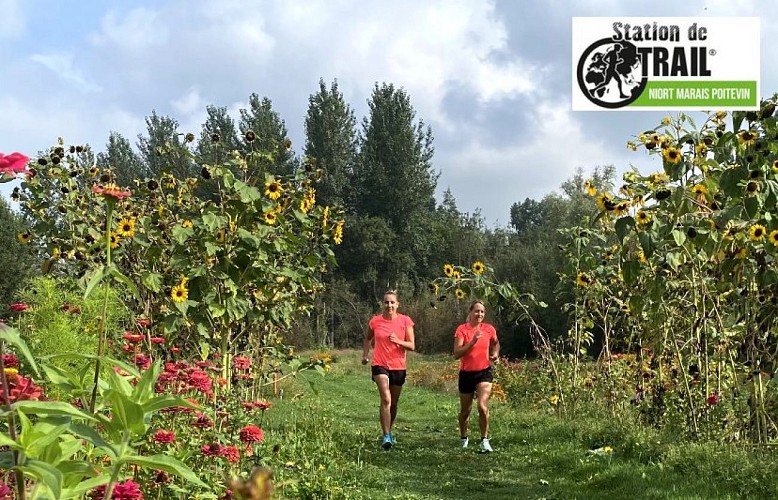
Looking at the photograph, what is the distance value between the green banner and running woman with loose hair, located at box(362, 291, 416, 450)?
344cm

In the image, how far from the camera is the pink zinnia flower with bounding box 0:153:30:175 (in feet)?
4.34

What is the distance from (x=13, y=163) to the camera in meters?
1.34

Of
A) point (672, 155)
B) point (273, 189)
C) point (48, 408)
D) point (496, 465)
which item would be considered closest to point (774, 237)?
point (672, 155)

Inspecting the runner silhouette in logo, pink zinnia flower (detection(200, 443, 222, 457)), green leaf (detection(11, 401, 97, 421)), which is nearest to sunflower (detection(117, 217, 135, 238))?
pink zinnia flower (detection(200, 443, 222, 457))

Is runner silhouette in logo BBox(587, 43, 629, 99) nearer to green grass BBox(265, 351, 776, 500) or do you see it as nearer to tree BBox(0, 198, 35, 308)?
green grass BBox(265, 351, 776, 500)

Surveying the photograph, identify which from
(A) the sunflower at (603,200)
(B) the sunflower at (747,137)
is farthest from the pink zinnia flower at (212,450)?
(B) the sunflower at (747,137)

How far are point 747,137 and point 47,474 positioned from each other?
4185 millimetres

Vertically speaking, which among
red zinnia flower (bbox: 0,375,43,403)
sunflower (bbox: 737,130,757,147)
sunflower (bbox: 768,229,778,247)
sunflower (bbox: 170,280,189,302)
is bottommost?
red zinnia flower (bbox: 0,375,43,403)

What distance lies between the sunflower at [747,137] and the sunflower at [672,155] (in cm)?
35

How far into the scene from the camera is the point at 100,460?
112 inches

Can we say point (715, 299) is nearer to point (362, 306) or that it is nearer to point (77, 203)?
point (77, 203)

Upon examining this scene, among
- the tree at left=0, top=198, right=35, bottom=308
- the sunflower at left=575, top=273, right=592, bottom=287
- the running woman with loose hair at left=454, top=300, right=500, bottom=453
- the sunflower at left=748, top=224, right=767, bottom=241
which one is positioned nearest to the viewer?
the sunflower at left=748, top=224, right=767, bottom=241

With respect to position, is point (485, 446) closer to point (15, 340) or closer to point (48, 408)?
point (48, 408)

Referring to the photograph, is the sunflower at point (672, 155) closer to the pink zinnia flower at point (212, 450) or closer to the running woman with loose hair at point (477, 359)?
the running woman with loose hair at point (477, 359)
